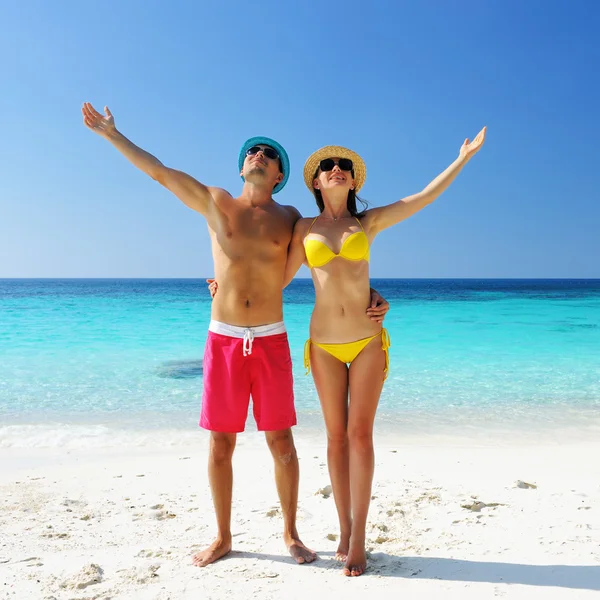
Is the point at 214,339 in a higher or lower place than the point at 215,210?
lower

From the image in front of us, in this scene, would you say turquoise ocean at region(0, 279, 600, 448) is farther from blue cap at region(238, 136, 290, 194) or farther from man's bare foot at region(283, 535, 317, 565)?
blue cap at region(238, 136, 290, 194)

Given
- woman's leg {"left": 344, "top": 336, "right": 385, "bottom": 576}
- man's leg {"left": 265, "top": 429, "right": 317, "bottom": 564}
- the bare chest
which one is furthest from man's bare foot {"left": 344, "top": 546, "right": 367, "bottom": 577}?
the bare chest

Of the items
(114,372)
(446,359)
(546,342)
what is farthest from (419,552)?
(546,342)

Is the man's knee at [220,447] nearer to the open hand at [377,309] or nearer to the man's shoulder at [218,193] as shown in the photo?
the open hand at [377,309]

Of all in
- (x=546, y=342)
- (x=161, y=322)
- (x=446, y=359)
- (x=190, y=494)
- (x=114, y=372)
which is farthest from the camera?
(x=161, y=322)

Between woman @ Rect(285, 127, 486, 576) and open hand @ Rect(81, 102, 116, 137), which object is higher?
open hand @ Rect(81, 102, 116, 137)

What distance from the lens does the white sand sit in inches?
113

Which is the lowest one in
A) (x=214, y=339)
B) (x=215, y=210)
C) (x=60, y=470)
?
(x=60, y=470)

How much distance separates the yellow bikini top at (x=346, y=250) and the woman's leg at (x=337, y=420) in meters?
0.52

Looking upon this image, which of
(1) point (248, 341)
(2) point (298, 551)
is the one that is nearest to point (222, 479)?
(2) point (298, 551)

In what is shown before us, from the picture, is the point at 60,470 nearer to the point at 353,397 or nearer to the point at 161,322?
the point at 353,397

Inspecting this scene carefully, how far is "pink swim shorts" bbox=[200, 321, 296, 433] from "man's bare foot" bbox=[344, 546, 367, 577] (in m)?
0.81

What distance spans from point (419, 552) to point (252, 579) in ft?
3.28

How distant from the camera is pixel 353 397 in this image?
3.16 meters
